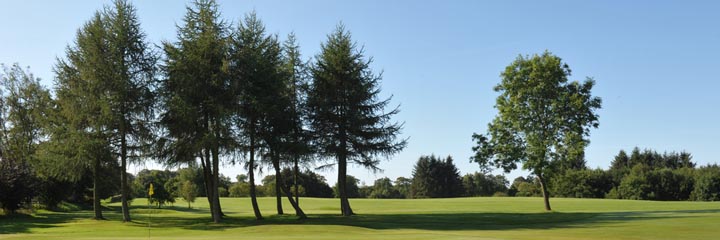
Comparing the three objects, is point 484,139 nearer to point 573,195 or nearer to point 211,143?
point 211,143

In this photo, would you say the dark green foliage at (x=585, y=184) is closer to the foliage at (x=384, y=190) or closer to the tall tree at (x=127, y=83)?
the foliage at (x=384, y=190)

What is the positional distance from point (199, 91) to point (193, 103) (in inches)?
33.3

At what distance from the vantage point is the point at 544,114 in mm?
44094

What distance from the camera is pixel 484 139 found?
4644 cm

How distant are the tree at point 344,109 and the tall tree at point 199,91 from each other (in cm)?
687

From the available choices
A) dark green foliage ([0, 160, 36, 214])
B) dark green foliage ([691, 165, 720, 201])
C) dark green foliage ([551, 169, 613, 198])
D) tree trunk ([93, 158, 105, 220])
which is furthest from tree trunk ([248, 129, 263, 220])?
dark green foliage ([691, 165, 720, 201])

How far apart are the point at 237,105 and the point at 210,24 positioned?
523 cm

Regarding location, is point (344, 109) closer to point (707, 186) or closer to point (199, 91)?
point (199, 91)

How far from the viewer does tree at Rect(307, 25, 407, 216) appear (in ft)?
123

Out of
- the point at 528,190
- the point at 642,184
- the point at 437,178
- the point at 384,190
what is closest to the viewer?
the point at 642,184

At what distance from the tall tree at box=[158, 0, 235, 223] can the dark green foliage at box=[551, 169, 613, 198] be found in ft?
232

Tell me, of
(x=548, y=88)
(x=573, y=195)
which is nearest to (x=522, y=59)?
(x=548, y=88)

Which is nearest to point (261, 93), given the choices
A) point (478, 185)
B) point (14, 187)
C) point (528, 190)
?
point (14, 187)

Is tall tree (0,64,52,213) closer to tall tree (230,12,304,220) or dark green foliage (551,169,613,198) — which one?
tall tree (230,12,304,220)
